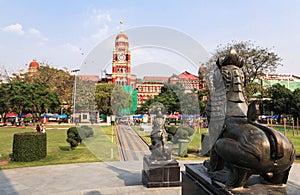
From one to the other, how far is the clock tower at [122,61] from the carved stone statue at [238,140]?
1.94 m

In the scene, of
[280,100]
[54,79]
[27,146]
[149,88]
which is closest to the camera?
[149,88]

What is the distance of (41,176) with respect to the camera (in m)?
8.79

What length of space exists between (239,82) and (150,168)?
4.11 m

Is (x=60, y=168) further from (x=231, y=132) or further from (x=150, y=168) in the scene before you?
(x=231, y=132)

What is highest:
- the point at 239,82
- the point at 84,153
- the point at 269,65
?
the point at 269,65

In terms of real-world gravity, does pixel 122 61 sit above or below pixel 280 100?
below

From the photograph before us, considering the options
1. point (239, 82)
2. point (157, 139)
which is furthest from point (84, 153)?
point (239, 82)

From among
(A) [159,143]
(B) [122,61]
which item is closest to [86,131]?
(B) [122,61]

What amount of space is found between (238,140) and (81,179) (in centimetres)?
678

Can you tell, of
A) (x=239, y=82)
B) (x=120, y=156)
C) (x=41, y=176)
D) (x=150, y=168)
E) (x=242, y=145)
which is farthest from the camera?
(x=120, y=156)

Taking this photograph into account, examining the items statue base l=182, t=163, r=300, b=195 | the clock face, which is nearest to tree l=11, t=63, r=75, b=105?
the clock face

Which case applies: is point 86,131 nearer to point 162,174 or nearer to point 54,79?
point 162,174

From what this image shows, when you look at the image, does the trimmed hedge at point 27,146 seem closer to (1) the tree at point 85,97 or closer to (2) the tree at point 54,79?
(1) the tree at point 85,97

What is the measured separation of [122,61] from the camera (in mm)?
4992
